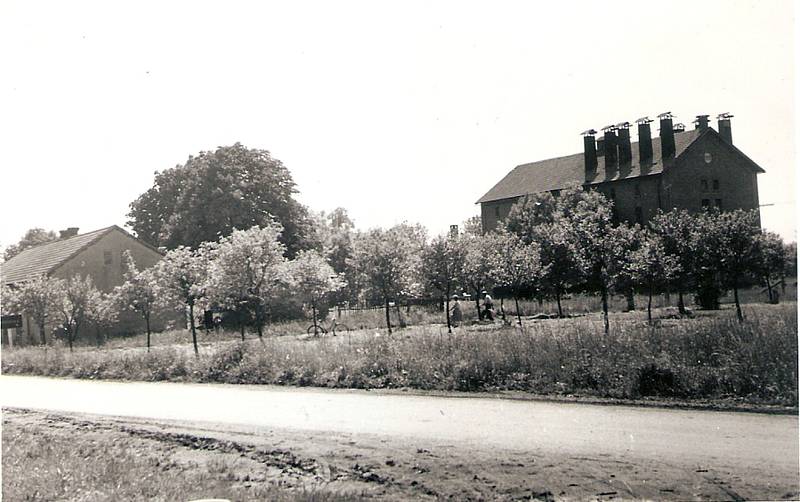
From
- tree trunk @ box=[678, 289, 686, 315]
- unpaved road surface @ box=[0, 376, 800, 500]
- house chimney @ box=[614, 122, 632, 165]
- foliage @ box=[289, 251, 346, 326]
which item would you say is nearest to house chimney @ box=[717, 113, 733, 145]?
unpaved road surface @ box=[0, 376, 800, 500]

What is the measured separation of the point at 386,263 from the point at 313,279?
364 cm

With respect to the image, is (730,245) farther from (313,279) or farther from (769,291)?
(313,279)

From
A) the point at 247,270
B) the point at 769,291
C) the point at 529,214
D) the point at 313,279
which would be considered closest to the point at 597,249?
the point at 769,291

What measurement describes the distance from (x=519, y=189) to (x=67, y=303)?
25827 millimetres

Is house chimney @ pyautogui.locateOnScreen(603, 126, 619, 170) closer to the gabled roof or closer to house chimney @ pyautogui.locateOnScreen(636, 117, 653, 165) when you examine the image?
house chimney @ pyautogui.locateOnScreen(636, 117, 653, 165)

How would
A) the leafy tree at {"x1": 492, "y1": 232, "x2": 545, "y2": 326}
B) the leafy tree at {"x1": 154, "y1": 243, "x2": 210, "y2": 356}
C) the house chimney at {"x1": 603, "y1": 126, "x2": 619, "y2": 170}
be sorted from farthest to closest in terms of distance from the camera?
the leafy tree at {"x1": 492, "y1": 232, "x2": 545, "y2": 326}
the leafy tree at {"x1": 154, "y1": 243, "x2": 210, "y2": 356}
the house chimney at {"x1": 603, "y1": 126, "x2": 619, "y2": 170}

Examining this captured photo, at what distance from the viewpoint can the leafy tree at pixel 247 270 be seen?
2114 centimetres

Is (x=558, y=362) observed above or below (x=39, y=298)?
below

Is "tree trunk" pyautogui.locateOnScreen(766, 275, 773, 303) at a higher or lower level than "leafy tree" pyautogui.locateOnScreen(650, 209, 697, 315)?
lower

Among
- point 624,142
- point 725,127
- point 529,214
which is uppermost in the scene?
point 624,142

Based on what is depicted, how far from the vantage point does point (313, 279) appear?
29.7 meters

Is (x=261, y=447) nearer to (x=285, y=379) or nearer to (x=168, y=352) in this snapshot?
(x=285, y=379)

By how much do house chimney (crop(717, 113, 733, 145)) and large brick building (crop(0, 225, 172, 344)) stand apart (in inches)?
861

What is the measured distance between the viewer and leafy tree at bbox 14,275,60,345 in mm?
22719
